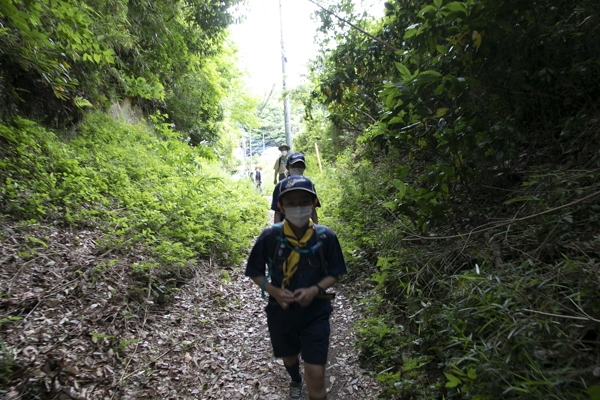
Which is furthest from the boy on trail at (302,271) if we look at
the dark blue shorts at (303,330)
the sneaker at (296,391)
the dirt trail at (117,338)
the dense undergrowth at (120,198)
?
the dense undergrowth at (120,198)

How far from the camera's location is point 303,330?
99.3 inches

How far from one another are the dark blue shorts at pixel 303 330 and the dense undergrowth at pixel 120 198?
2.48 m

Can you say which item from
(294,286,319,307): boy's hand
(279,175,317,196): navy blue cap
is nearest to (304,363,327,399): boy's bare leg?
(294,286,319,307): boy's hand

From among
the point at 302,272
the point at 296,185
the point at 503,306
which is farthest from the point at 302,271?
the point at 503,306

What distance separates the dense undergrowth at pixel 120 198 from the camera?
184 inches

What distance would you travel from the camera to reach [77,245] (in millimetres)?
4461

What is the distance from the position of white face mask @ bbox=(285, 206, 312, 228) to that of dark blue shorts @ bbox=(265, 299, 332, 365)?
2.00 feet

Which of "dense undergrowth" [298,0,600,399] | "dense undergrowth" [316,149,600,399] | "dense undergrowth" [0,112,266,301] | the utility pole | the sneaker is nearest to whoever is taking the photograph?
"dense undergrowth" [316,149,600,399]

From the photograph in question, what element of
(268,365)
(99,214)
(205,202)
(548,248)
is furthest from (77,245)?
(548,248)

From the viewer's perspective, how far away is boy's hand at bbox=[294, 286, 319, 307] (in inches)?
91.7

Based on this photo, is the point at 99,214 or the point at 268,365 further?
the point at 99,214

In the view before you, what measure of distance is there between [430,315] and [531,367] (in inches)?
44.3

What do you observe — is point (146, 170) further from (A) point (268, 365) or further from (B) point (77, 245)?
(A) point (268, 365)

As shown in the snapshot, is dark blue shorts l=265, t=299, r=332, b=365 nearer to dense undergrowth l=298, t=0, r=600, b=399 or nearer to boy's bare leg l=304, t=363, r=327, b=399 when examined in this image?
boy's bare leg l=304, t=363, r=327, b=399
